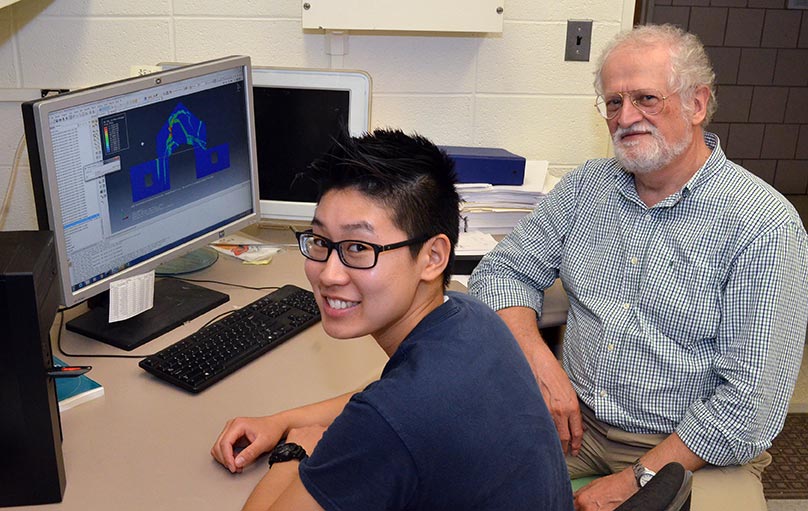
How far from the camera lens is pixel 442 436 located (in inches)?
36.9

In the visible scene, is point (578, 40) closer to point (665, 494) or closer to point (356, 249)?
point (356, 249)

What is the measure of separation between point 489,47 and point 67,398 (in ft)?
5.04

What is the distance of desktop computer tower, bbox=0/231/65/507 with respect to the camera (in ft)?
3.56

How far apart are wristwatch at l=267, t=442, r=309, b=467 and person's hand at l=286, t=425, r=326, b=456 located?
0.03m

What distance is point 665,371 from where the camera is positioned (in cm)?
165

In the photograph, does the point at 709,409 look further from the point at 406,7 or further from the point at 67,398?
the point at 406,7

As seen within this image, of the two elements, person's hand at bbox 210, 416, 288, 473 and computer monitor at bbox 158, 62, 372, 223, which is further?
computer monitor at bbox 158, 62, 372, 223

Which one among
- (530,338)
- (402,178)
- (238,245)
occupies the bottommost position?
(530,338)

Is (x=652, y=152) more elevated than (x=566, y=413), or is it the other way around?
(x=652, y=152)

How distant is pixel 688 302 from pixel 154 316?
1073mm

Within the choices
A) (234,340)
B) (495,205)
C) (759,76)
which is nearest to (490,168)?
(495,205)

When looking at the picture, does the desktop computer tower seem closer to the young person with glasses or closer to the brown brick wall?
Result: the young person with glasses

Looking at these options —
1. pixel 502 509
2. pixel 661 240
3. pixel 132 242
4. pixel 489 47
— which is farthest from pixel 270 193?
pixel 502 509

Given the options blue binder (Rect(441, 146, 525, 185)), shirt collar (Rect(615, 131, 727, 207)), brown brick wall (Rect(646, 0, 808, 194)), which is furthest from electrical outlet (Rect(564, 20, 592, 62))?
brown brick wall (Rect(646, 0, 808, 194))
